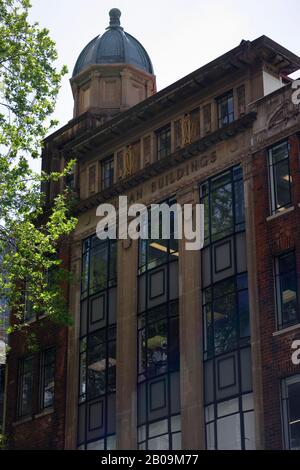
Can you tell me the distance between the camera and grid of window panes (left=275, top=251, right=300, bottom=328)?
1214 inches

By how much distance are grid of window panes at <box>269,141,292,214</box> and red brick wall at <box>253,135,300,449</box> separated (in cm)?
19

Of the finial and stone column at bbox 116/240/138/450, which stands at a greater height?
the finial

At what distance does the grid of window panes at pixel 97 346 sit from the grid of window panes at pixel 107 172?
2268 mm

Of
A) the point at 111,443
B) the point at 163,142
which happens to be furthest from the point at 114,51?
the point at 111,443

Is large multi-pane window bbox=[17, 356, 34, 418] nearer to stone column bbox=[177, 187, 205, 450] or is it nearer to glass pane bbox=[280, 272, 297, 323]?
stone column bbox=[177, 187, 205, 450]

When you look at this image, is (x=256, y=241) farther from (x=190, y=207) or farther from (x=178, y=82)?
(x=178, y=82)

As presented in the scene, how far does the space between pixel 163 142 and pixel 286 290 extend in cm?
901

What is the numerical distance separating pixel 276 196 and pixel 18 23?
974 centimetres

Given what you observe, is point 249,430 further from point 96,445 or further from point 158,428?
point 96,445

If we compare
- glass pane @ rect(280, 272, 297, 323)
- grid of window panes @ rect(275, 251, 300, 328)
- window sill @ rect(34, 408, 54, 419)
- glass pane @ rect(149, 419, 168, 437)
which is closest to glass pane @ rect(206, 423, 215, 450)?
glass pane @ rect(149, 419, 168, 437)

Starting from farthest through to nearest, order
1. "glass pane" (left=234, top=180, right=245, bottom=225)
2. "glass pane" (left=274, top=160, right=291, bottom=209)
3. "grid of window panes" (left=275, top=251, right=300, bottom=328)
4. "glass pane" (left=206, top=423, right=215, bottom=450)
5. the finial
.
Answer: the finial → "glass pane" (left=234, top=180, right=245, bottom=225) → "glass pane" (left=274, top=160, right=291, bottom=209) → "glass pane" (left=206, top=423, right=215, bottom=450) → "grid of window panes" (left=275, top=251, right=300, bottom=328)

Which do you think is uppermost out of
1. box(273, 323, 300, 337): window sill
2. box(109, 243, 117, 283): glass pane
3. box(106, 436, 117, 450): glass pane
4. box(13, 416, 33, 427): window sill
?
box(109, 243, 117, 283): glass pane

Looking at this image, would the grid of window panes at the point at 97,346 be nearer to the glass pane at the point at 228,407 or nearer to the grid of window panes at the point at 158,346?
the grid of window panes at the point at 158,346

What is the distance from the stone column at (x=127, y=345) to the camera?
112ft
